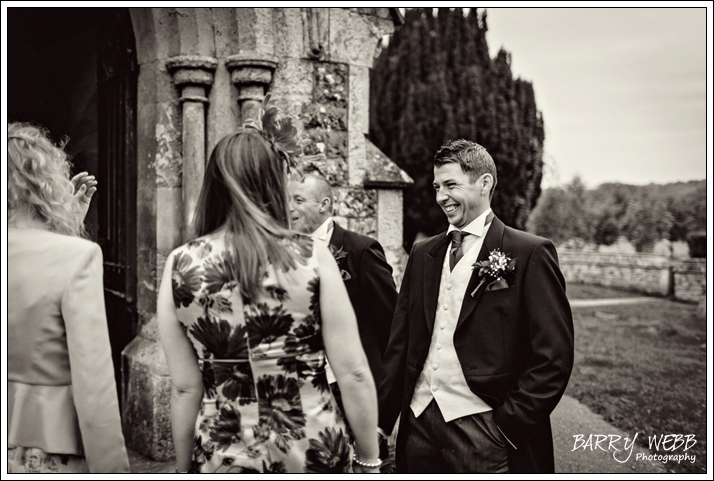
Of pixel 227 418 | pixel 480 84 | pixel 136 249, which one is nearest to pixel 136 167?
pixel 136 249

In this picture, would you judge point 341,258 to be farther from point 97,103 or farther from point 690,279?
point 690,279

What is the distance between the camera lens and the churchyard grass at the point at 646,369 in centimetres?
741

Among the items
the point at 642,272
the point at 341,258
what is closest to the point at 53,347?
the point at 341,258

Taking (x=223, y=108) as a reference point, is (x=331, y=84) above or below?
above

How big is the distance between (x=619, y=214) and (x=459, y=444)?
82.7 feet

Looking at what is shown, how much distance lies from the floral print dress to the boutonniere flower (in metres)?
0.92

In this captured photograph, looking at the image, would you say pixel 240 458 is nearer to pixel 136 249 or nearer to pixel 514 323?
pixel 514 323

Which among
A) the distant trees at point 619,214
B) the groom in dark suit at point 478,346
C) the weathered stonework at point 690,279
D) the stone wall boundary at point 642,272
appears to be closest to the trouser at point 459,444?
the groom in dark suit at point 478,346

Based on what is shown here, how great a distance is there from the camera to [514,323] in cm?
262

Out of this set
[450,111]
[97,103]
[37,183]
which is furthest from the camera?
[450,111]

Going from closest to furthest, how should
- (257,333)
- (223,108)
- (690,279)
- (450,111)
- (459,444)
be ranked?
(257,333) < (459,444) < (223,108) < (690,279) < (450,111)

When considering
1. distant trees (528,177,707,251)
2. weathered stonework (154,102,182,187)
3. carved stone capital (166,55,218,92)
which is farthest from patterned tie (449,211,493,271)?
distant trees (528,177,707,251)

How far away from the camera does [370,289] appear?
3617 mm

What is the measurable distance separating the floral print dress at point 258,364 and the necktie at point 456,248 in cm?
102
